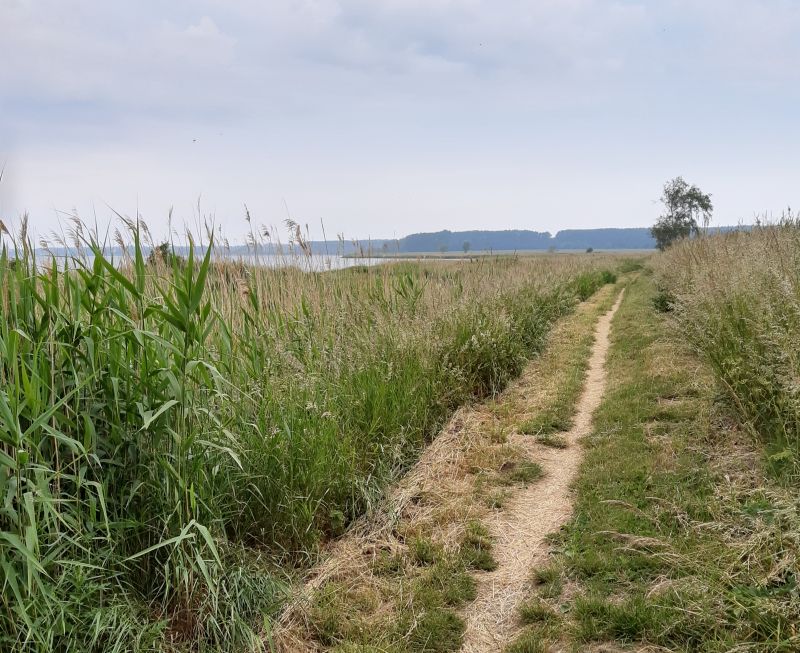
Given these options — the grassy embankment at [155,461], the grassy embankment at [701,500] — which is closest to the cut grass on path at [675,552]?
the grassy embankment at [701,500]

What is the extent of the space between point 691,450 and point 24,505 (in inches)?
186

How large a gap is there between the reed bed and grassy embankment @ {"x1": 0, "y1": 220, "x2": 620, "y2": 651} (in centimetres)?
280

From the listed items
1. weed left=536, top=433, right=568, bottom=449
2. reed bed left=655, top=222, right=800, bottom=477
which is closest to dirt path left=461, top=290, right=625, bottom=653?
weed left=536, top=433, right=568, bottom=449

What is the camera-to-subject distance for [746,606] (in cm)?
274

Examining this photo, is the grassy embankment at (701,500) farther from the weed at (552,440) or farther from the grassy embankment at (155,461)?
the grassy embankment at (155,461)

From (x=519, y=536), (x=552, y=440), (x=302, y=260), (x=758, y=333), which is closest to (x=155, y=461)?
(x=519, y=536)

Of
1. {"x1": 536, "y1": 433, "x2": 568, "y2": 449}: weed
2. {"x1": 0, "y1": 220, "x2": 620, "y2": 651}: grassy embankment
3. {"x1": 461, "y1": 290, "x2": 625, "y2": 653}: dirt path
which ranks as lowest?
{"x1": 461, "y1": 290, "x2": 625, "y2": 653}: dirt path

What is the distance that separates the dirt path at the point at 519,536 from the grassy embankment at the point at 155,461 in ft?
3.32

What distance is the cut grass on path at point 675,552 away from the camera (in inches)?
108

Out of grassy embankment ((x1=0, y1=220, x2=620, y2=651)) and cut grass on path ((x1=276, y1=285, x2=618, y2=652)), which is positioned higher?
grassy embankment ((x1=0, y1=220, x2=620, y2=651))

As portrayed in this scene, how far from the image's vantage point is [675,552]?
3.30 m

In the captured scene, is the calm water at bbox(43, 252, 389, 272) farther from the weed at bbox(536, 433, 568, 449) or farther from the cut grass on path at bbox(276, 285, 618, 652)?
the weed at bbox(536, 433, 568, 449)

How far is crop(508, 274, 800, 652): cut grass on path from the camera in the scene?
8.98 ft

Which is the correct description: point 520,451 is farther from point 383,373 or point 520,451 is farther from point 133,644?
point 133,644
